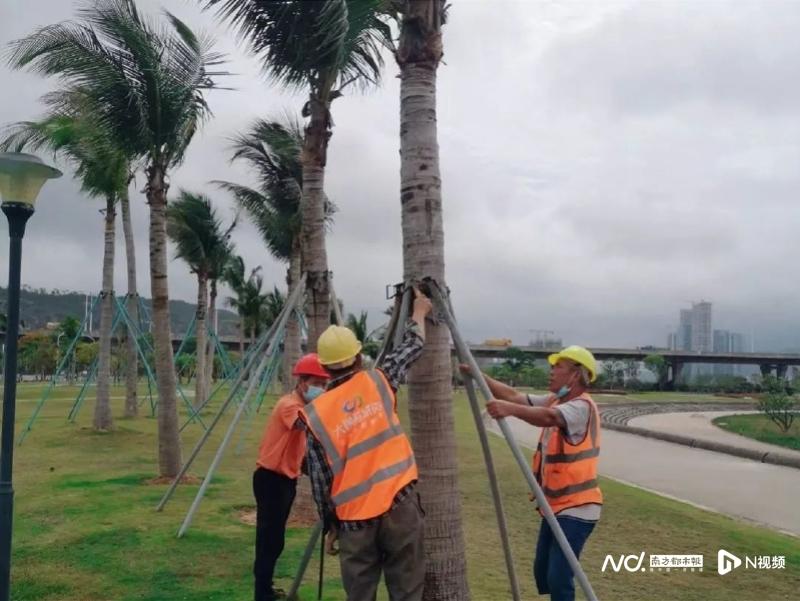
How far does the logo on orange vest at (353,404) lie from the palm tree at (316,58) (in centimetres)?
407

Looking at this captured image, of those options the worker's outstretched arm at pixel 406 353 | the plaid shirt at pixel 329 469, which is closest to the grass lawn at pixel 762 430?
the worker's outstretched arm at pixel 406 353

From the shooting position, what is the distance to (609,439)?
2492 centimetres

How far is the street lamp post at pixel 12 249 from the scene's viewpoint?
18.2 ft

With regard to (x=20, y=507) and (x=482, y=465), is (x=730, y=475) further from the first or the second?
Answer: (x=20, y=507)

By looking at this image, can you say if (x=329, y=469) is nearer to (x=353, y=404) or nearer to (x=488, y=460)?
(x=353, y=404)

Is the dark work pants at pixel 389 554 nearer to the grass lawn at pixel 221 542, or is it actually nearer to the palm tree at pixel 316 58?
the grass lawn at pixel 221 542

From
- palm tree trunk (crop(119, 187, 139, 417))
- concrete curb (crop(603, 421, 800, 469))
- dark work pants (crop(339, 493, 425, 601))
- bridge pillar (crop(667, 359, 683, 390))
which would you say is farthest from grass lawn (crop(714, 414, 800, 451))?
bridge pillar (crop(667, 359, 683, 390))

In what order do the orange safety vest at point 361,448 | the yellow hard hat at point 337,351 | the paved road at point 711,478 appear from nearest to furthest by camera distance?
1. the orange safety vest at point 361,448
2. the yellow hard hat at point 337,351
3. the paved road at point 711,478

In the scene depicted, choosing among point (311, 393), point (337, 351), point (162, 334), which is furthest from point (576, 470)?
point (162, 334)

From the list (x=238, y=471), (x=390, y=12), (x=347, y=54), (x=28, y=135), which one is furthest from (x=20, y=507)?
(x=28, y=135)

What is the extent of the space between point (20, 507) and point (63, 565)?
306 cm

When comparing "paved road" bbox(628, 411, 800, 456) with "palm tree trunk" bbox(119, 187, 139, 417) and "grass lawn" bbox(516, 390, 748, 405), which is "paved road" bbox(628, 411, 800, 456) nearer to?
"grass lawn" bbox(516, 390, 748, 405)

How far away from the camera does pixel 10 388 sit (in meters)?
5.53

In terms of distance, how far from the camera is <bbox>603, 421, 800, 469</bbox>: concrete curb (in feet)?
64.3
